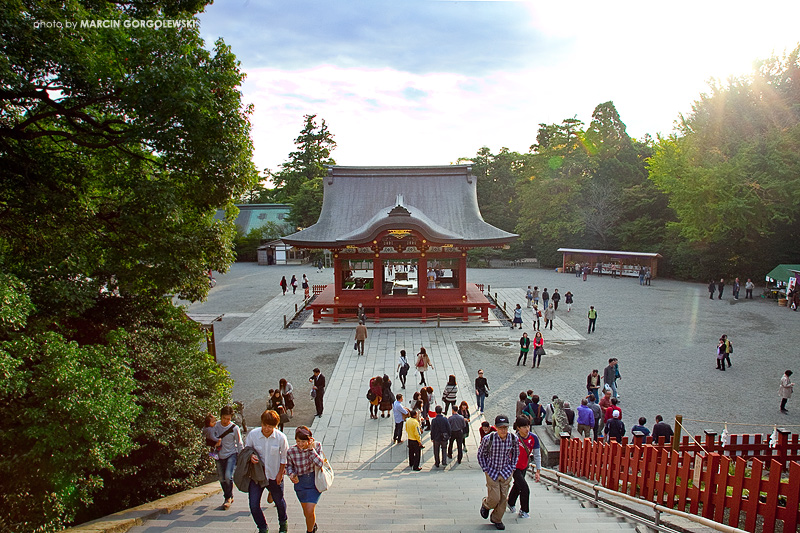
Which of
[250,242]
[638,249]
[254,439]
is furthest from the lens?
[250,242]

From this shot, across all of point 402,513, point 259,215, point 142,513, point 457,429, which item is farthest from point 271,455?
point 259,215

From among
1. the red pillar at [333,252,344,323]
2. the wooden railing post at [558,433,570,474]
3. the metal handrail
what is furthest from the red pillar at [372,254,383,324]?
the metal handrail

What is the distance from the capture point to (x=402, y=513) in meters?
5.04

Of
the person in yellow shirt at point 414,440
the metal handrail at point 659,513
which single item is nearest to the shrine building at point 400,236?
the person in yellow shirt at point 414,440

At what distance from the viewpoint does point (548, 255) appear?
3903 centimetres

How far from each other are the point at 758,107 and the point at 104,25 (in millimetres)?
32348

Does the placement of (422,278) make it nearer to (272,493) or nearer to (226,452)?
(226,452)

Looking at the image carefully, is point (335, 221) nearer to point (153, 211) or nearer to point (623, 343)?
point (623, 343)

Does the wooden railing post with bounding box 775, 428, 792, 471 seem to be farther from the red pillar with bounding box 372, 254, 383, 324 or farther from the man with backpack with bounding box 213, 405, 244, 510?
the red pillar with bounding box 372, 254, 383, 324

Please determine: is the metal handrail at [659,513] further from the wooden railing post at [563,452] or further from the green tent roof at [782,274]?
the green tent roof at [782,274]

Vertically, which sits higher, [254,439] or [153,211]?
[153,211]

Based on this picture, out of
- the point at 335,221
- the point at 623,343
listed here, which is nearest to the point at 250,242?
the point at 335,221

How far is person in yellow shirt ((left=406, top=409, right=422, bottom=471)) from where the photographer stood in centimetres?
752

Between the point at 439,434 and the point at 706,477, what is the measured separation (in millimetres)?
3893
